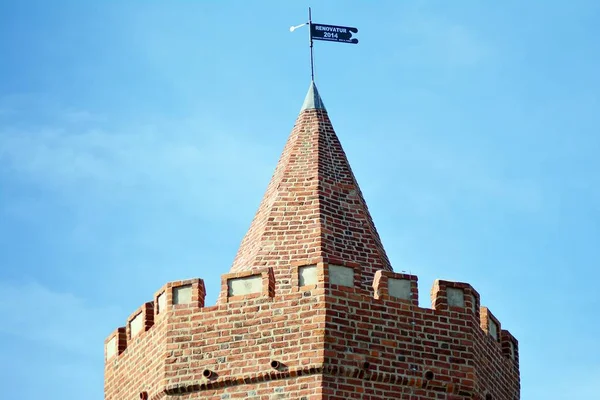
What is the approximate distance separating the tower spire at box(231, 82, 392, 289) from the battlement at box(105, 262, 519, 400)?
31.4 inches

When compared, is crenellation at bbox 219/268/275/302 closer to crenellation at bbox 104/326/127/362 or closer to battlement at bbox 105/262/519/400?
battlement at bbox 105/262/519/400

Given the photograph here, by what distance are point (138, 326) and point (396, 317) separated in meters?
5.18

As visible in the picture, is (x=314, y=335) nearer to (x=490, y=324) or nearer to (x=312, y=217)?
(x=312, y=217)

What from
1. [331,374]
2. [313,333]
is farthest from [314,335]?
[331,374]

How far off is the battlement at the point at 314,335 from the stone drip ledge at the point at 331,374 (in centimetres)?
2

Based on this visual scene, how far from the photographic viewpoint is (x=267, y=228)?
36.8 m

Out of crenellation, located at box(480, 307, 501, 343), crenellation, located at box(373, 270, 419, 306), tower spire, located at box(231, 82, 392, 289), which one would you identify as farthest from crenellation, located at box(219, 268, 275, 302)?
crenellation, located at box(480, 307, 501, 343)

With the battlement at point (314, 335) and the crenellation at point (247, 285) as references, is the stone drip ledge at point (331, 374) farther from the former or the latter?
the crenellation at point (247, 285)

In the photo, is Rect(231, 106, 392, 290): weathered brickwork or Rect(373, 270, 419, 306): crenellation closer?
Rect(373, 270, 419, 306): crenellation

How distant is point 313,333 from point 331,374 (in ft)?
2.75

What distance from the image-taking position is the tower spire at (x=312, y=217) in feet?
119

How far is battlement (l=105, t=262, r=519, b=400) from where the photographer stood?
33.8 m

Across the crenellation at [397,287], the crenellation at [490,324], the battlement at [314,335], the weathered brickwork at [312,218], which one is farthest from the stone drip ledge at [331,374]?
the weathered brickwork at [312,218]

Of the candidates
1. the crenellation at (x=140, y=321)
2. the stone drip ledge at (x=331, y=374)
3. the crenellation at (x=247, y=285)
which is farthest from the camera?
the crenellation at (x=140, y=321)
